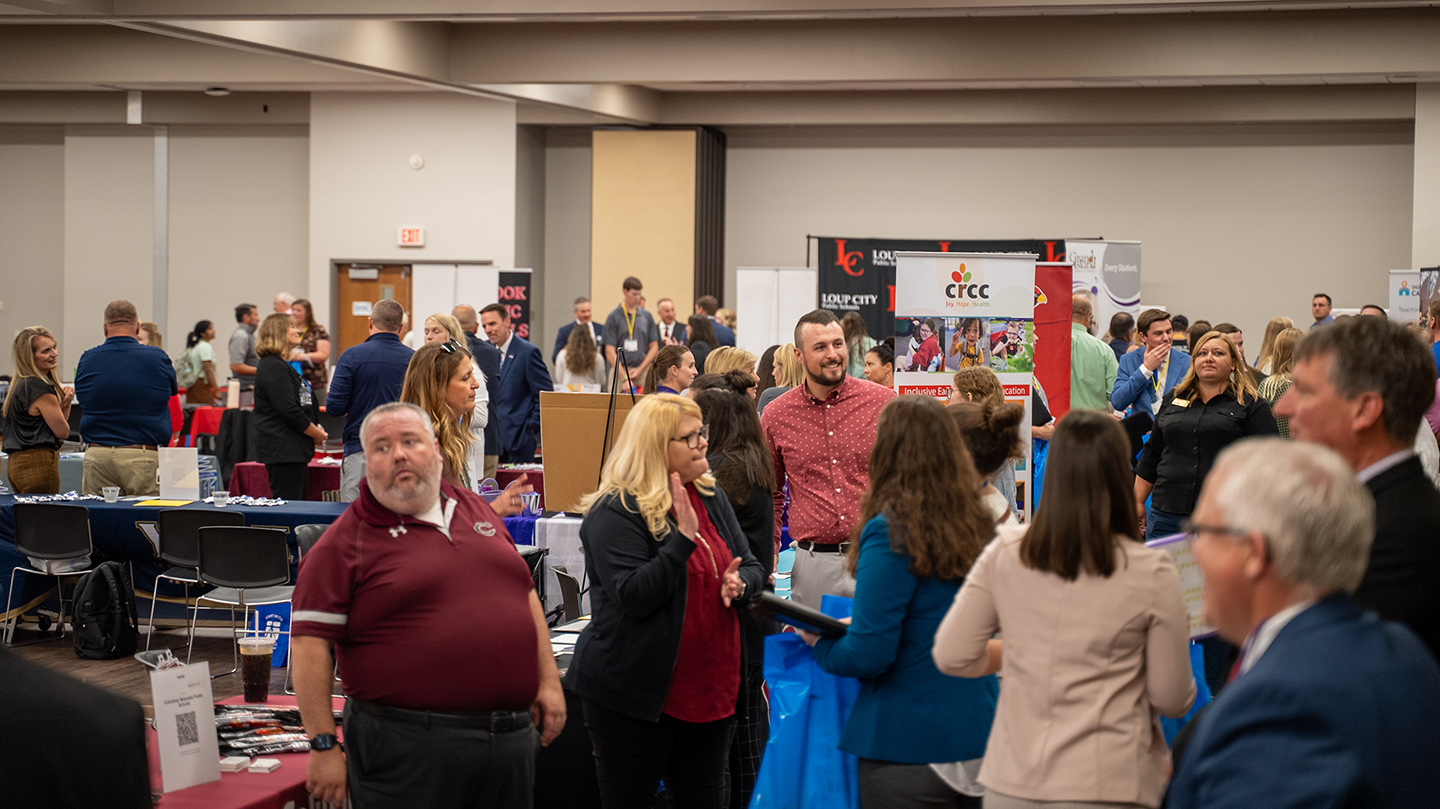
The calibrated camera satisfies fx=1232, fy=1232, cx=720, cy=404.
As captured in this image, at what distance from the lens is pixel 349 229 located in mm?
13695

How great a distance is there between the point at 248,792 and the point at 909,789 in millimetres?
1390

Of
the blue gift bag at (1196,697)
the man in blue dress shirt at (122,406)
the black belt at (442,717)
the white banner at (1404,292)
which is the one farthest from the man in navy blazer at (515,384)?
the white banner at (1404,292)

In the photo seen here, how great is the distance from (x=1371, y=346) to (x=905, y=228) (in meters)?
12.9

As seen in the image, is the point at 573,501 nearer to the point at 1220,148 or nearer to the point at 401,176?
the point at 401,176

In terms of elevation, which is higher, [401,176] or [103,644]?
[401,176]

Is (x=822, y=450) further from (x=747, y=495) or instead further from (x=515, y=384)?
(x=515, y=384)

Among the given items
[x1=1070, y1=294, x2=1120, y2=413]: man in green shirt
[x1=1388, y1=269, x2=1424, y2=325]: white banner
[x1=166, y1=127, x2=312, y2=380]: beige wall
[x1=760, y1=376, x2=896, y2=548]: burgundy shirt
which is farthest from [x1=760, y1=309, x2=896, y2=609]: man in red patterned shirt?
[x1=166, y1=127, x2=312, y2=380]: beige wall

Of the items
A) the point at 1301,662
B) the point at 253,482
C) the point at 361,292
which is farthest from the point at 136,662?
the point at 361,292

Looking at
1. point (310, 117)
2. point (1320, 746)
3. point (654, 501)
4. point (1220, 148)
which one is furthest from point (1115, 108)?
point (1320, 746)

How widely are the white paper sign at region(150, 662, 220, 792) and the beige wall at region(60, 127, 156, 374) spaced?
539 inches

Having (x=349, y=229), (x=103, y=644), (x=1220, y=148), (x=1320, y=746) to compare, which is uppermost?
(x=1220, y=148)

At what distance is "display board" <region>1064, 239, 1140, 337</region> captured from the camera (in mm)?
12789

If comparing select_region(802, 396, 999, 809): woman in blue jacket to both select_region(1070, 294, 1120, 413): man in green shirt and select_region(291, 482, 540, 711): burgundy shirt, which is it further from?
select_region(1070, 294, 1120, 413): man in green shirt

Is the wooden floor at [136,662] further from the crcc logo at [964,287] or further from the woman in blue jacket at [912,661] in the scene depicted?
the woman in blue jacket at [912,661]
